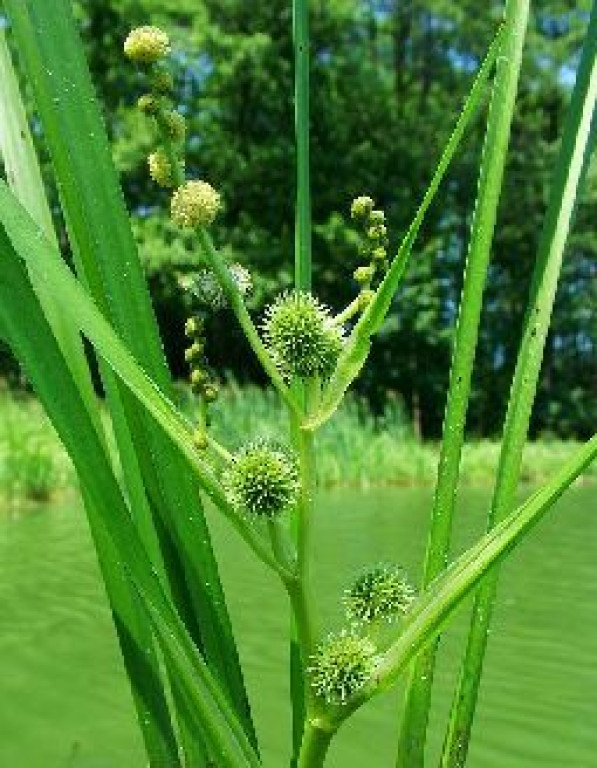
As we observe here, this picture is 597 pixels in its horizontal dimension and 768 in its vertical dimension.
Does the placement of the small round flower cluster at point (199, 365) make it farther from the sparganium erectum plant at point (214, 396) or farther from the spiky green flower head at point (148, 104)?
the spiky green flower head at point (148, 104)

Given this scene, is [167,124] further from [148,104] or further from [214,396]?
[214,396]

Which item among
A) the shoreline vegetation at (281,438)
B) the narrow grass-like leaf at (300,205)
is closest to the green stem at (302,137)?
the narrow grass-like leaf at (300,205)

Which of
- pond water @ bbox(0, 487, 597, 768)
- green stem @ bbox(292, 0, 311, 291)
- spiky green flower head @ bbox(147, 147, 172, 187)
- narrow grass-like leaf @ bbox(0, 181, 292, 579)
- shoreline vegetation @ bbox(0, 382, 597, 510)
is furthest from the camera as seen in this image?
shoreline vegetation @ bbox(0, 382, 597, 510)

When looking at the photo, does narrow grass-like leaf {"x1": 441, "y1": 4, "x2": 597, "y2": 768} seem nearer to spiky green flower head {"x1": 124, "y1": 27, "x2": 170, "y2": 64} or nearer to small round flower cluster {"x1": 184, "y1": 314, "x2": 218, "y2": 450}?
small round flower cluster {"x1": 184, "y1": 314, "x2": 218, "y2": 450}

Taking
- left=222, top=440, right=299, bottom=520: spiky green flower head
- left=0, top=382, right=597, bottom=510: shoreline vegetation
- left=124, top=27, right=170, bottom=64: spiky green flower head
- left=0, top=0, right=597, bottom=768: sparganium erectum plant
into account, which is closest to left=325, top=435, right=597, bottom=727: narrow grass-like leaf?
left=0, top=0, right=597, bottom=768: sparganium erectum plant

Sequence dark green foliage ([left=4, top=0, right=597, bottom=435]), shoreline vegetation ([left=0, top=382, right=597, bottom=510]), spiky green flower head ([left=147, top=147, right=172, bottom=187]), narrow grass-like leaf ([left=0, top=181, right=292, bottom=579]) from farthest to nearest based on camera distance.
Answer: dark green foliage ([left=4, top=0, right=597, bottom=435]) < shoreline vegetation ([left=0, top=382, right=597, bottom=510]) < spiky green flower head ([left=147, top=147, right=172, bottom=187]) < narrow grass-like leaf ([left=0, top=181, right=292, bottom=579])

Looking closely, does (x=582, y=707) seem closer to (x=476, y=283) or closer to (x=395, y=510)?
(x=476, y=283)

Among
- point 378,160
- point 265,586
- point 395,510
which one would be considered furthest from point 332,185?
point 265,586
